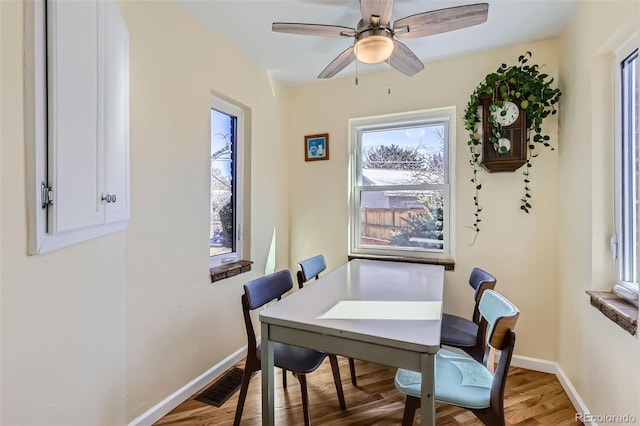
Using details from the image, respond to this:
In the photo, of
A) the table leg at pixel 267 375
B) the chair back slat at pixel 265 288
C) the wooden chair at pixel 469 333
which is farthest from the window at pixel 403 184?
the table leg at pixel 267 375

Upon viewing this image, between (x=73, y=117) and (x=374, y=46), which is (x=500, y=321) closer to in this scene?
(x=374, y=46)

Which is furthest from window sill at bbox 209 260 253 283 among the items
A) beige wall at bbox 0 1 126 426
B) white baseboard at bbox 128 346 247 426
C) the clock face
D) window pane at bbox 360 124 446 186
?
the clock face

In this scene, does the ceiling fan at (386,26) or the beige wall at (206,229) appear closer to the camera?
the beige wall at (206,229)

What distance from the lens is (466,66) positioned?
8.04 ft

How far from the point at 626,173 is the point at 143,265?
8.67 ft

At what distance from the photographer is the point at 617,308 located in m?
1.39

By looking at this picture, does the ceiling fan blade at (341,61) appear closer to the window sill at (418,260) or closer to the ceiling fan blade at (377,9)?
the ceiling fan blade at (377,9)

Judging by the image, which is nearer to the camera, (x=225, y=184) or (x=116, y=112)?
(x=116, y=112)

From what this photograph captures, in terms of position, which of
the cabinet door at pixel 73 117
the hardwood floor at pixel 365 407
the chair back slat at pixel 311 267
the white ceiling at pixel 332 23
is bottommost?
the hardwood floor at pixel 365 407

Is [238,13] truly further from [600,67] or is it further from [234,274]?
[600,67]

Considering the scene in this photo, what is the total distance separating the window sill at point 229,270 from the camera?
219 cm

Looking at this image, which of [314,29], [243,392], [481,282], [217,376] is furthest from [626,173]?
[217,376]

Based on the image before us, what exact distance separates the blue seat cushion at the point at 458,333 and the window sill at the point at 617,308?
62cm

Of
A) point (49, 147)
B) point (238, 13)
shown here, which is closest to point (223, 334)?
point (49, 147)
